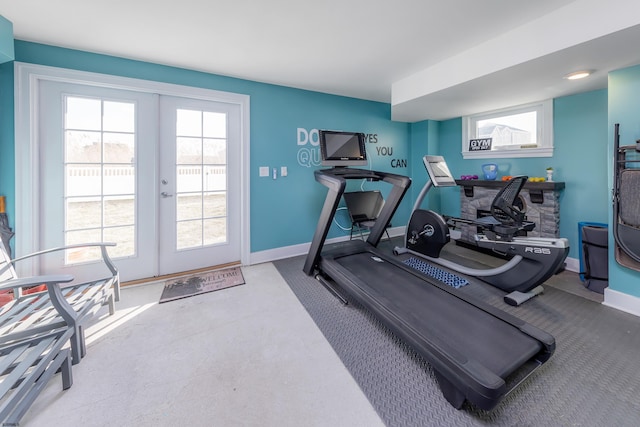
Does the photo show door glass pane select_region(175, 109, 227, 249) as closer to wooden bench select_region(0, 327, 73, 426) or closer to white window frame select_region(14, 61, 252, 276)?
white window frame select_region(14, 61, 252, 276)

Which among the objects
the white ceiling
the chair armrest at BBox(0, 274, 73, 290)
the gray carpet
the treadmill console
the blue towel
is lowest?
the gray carpet

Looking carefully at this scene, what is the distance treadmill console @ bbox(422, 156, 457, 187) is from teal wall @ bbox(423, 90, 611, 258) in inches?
52.0

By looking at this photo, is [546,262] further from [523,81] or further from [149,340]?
[149,340]

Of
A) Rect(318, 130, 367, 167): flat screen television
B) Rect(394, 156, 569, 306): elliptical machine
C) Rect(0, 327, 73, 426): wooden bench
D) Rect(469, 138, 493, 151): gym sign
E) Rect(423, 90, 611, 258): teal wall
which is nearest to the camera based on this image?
Rect(0, 327, 73, 426): wooden bench

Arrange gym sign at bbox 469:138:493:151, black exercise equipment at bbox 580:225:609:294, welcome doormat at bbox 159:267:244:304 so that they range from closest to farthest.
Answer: black exercise equipment at bbox 580:225:609:294, welcome doormat at bbox 159:267:244:304, gym sign at bbox 469:138:493:151

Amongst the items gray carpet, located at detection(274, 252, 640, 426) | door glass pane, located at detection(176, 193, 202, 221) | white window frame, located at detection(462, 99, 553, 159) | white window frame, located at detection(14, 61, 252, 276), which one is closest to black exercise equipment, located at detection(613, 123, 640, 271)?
gray carpet, located at detection(274, 252, 640, 426)

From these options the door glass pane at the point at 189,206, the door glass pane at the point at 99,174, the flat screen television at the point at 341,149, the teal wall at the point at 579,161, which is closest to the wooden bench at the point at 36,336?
the door glass pane at the point at 99,174

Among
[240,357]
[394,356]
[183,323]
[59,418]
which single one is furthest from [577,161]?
[59,418]

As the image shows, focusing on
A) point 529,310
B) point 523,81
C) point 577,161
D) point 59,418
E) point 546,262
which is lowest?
point 59,418

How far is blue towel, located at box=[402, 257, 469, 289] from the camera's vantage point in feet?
9.08

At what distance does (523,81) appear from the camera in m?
2.63

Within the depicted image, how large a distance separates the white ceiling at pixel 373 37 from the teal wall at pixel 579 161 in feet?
0.81

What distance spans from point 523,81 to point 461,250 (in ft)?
7.58

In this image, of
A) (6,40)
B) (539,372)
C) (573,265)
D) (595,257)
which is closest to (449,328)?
(539,372)
